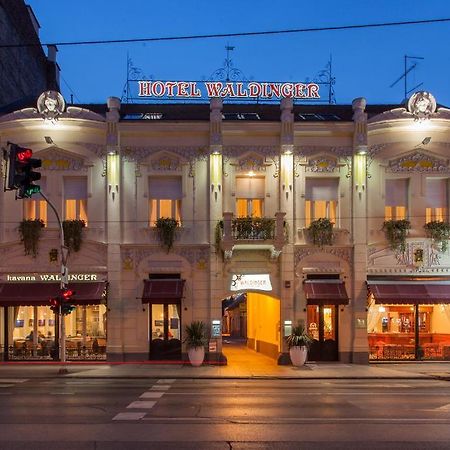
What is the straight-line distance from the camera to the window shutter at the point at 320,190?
2714 cm

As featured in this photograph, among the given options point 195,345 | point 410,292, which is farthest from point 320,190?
point 195,345

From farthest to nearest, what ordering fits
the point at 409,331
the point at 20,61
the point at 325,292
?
1. the point at 20,61
2. the point at 409,331
3. the point at 325,292

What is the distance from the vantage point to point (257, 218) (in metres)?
25.7

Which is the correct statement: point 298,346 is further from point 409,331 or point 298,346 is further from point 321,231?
point 409,331

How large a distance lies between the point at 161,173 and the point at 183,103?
581 cm

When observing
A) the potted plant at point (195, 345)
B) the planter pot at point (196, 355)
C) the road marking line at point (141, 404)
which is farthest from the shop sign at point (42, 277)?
the road marking line at point (141, 404)

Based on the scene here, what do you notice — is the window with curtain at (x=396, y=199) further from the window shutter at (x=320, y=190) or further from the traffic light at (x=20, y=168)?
the traffic light at (x=20, y=168)

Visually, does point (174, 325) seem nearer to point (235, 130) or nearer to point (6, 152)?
point (235, 130)

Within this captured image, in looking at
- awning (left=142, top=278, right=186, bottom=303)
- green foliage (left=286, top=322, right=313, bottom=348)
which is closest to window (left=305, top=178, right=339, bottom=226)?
green foliage (left=286, top=322, right=313, bottom=348)

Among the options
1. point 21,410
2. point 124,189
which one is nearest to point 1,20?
point 124,189

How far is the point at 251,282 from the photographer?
1050 inches

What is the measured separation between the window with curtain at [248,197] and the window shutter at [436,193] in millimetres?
7059

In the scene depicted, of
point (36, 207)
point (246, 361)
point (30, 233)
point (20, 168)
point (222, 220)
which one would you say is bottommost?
point (246, 361)

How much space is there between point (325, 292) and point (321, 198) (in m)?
4.01
